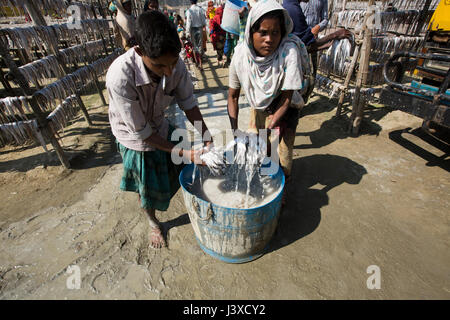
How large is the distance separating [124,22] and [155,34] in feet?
10.6

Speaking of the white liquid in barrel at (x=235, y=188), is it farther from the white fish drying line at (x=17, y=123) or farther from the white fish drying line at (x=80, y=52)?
the white fish drying line at (x=80, y=52)

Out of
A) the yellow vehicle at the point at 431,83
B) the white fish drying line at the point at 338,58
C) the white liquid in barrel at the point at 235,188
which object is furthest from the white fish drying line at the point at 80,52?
the white fish drying line at the point at 338,58

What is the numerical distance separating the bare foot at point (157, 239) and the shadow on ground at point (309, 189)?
986 mm

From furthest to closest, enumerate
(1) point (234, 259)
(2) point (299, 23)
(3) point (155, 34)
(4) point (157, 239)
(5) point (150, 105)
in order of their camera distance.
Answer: (2) point (299, 23)
(4) point (157, 239)
(1) point (234, 259)
(5) point (150, 105)
(3) point (155, 34)

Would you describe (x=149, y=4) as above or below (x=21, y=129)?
above

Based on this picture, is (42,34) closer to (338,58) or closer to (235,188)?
(235,188)

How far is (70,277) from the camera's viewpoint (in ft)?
5.87

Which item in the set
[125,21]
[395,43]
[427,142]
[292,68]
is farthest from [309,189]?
[125,21]

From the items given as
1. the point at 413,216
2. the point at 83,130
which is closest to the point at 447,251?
the point at 413,216

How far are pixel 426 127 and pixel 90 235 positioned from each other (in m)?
4.23

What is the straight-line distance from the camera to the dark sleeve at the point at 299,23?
8.86 ft

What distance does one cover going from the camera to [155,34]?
106 centimetres

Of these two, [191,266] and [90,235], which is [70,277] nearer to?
[90,235]

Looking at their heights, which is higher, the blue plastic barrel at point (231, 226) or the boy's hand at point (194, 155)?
the boy's hand at point (194, 155)
